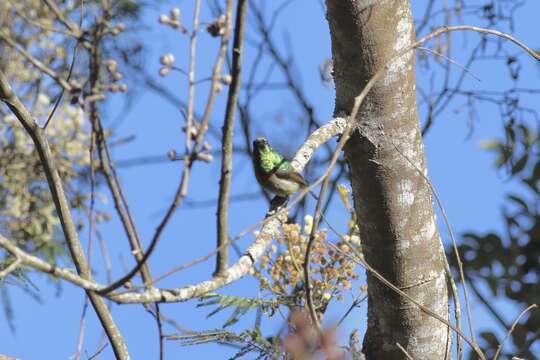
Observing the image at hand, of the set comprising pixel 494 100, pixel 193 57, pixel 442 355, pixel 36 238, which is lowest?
pixel 442 355

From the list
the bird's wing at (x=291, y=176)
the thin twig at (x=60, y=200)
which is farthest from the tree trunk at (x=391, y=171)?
the thin twig at (x=60, y=200)

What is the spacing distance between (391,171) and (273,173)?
0.94 m

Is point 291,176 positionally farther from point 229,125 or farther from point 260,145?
point 229,125

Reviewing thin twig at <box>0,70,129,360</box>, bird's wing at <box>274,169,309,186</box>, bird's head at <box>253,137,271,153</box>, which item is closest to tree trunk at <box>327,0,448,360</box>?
bird's wing at <box>274,169,309,186</box>

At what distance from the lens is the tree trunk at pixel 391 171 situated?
7.00 ft

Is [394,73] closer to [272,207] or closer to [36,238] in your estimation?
[272,207]

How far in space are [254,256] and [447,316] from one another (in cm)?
84

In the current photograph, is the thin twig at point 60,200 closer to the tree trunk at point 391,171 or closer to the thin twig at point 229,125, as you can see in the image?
the thin twig at point 229,125

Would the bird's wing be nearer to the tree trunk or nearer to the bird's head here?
the bird's head

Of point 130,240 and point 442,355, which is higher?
point 130,240

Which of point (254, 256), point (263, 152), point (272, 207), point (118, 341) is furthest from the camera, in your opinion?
point (263, 152)

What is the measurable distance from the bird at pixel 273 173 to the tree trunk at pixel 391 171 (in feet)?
1.67

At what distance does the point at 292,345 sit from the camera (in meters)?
1.19

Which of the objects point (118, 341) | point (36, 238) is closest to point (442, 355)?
point (118, 341)
